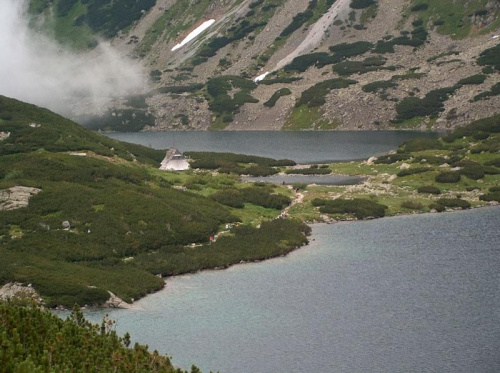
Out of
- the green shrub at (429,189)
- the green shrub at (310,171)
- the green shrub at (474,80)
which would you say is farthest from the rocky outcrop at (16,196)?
the green shrub at (474,80)

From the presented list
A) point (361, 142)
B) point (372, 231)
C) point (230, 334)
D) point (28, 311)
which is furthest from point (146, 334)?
point (361, 142)

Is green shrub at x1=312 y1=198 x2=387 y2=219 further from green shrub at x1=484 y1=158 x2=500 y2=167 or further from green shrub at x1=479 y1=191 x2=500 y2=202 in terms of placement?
green shrub at x1=484 y1=158 x2=500 y2=167

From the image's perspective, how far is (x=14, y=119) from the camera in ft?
349

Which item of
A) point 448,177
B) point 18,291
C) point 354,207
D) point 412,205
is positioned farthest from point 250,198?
point 18,291

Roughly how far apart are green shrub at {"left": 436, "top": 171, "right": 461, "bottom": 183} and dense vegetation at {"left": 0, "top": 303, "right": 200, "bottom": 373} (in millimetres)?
70702

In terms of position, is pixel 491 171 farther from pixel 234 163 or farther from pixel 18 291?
pixel 18 291

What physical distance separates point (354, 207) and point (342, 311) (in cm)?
3640

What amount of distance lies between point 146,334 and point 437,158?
72484 mm

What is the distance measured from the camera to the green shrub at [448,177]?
10494 centimetres

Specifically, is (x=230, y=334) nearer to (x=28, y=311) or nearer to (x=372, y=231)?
(x=28, y=311)

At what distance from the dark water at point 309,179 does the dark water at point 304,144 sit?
21.8 m

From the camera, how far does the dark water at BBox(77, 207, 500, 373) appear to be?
162 ft

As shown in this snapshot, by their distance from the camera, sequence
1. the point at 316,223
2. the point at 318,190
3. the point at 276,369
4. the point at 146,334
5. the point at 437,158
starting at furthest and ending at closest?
the point at 437,158 < the point at 318,190 < the point at 316,223 < the point at 146,334 < the point at 276,369

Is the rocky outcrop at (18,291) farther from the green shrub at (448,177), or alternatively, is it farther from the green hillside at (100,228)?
the green shrub at (448,177)
